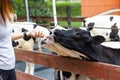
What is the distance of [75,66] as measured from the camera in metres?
2.28

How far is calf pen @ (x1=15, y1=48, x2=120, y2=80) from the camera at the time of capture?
2.06 metres

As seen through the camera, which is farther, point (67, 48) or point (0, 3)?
point (67, 48)

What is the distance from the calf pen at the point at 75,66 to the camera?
206cm

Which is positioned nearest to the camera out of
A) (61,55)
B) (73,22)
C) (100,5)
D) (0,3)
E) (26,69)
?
(0,3)

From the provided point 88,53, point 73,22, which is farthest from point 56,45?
point 73,22

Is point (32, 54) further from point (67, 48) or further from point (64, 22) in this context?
point (64, 22)

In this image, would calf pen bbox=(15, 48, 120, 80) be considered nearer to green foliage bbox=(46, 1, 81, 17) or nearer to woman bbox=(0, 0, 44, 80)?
woman bbox=(0, 0, 44, 80)

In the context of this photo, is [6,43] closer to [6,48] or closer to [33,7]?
[6,48]

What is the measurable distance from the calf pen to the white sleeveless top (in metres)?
0.62

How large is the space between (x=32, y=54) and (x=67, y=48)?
72cm

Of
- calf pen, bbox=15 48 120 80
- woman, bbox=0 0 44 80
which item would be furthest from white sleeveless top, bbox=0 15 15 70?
calf pen, bbox=15 48 120 80

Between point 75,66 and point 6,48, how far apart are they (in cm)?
68

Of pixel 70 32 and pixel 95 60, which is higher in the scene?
pixel 70 32

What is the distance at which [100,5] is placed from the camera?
6.72 metres
